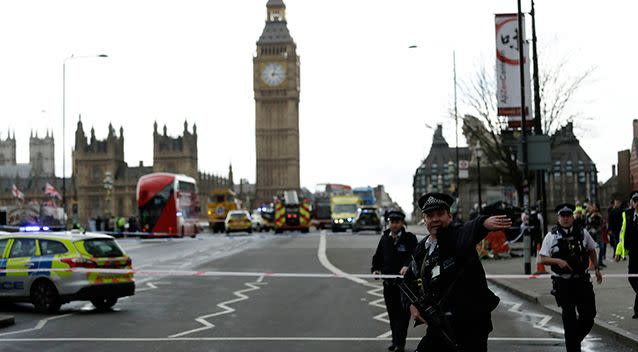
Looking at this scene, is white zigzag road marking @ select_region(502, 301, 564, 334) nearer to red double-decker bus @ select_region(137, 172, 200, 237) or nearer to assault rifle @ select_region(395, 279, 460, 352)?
assault rifle @ select_region(395, 279, 460, 352)

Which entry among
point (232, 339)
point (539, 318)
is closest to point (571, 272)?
point (232, 339)

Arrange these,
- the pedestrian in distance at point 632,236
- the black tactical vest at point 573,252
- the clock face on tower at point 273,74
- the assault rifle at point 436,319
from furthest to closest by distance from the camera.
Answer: the clock face on tower at point 273,74 < the pedestrian in distance at point 632,236 < the black tactical vest at point 573,252 < the assault rifle at point 436,319

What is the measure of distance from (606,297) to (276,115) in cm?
15326

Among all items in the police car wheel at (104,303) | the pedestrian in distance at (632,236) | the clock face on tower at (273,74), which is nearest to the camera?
the pedestrian in distance at (632,236)

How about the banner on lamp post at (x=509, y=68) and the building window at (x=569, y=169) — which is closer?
the banner on lamp post at (x=509, y=68)

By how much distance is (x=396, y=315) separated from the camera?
Answer: 448 inches

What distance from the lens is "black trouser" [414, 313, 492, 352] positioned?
6.68m

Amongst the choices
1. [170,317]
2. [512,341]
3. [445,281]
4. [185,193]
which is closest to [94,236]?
[170,317]

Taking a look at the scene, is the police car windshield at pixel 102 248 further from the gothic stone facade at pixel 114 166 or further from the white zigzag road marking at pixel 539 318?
the gothic stone facade at pixel 114 166

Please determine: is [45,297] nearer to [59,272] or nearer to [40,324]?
[59,272]

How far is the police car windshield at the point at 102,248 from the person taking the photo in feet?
55.0

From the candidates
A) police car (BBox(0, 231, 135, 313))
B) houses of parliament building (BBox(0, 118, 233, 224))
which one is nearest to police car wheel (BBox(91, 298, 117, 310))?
police car (BBox(0, 231, 135, 313))

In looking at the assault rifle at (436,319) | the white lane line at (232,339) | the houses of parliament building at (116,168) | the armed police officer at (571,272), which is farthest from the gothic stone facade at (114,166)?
the assault rifle at (436,319)

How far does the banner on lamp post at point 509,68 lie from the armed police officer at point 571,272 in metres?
15.1
